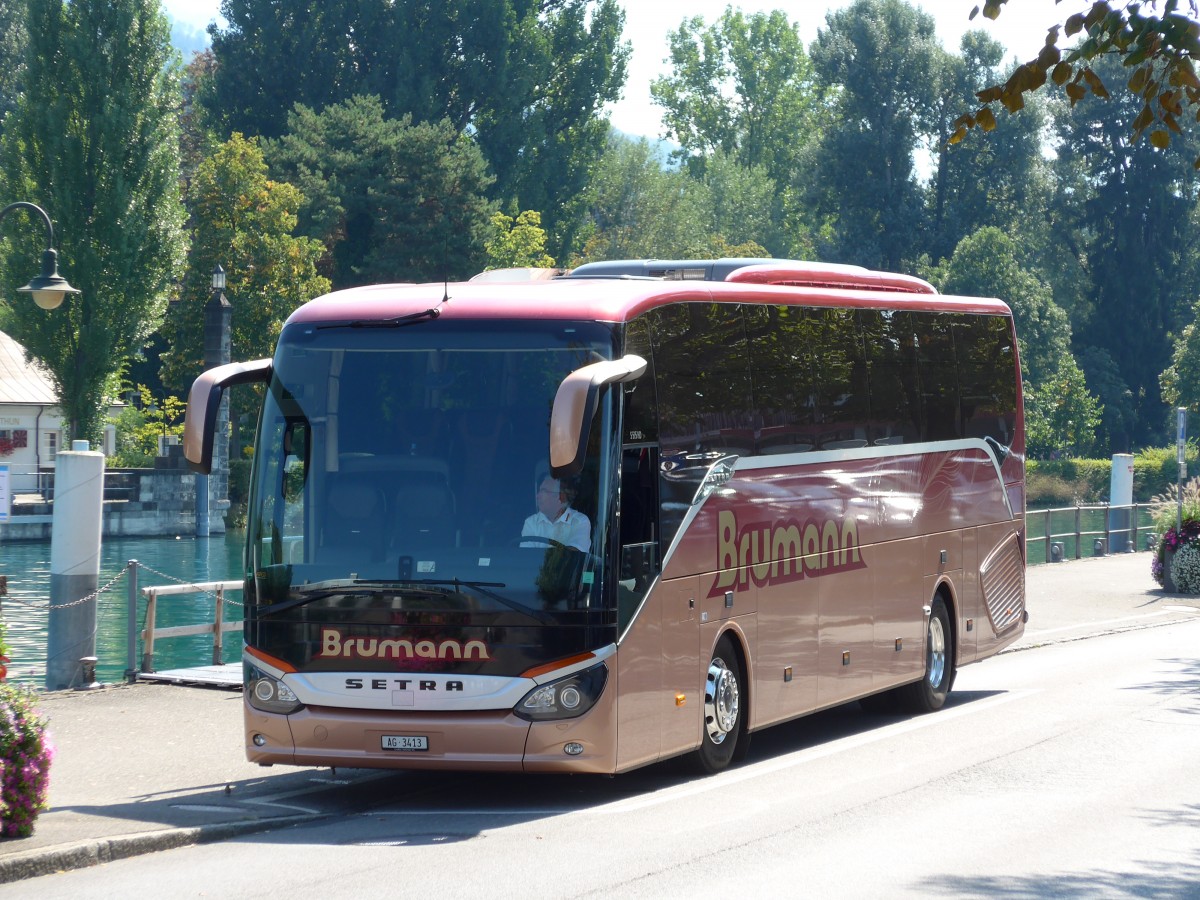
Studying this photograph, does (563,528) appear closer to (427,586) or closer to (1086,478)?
(427,586)

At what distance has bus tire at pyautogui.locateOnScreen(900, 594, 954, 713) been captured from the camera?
16828 millimetres

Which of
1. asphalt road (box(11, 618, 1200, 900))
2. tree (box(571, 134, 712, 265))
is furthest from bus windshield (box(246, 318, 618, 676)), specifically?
tree (box(571, 134, 712, 265))

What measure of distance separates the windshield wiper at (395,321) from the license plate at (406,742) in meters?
2.57

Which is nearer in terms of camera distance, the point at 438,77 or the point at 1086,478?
the point at 438,77

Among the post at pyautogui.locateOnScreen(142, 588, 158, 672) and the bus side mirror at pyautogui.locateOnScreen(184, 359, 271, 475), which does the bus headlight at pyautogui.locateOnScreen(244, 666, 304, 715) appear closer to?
the bus side mirror at pyautogui.locateOnScreen(184, 359, 271, 475)

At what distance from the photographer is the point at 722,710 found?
41.8 feet

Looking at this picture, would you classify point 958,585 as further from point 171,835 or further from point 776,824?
point 171,835

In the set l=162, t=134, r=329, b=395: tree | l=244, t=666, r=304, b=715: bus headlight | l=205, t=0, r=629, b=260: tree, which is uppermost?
l=205, t=0, r=629, b=260: tree

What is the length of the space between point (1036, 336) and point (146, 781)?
81182mm

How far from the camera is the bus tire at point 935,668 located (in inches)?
663

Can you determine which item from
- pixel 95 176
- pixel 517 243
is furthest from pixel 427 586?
pixel 517 243

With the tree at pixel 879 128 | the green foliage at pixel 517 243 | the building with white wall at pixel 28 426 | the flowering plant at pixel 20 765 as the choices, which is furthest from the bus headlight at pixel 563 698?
the tree at pixel 879 128

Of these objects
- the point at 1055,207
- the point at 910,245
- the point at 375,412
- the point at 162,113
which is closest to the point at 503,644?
the point at 375,412

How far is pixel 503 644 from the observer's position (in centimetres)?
1080
